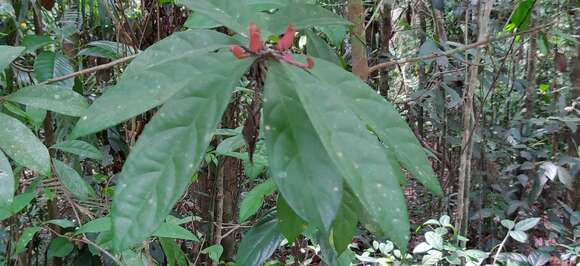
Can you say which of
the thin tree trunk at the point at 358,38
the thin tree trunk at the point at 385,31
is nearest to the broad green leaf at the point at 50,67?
the thin tree trunk at the point at 358,38

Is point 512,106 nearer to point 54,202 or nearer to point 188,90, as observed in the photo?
point 54,202

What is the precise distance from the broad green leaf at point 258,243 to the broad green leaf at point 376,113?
1.38 feet

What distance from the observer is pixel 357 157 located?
1.23ft

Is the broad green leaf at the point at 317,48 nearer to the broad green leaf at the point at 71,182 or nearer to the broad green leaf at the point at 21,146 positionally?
the broad green leaf at the point at 21,146

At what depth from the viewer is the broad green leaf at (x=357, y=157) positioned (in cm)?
36

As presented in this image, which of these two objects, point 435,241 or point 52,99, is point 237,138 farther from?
point 435,241

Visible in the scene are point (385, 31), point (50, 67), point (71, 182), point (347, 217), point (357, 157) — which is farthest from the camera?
point (385, 31)

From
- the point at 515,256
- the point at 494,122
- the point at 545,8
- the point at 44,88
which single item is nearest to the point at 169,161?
the point at 44,88

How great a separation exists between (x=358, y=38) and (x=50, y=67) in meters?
0.77

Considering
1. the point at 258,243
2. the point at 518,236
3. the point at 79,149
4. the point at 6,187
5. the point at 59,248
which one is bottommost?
the point at 518,236

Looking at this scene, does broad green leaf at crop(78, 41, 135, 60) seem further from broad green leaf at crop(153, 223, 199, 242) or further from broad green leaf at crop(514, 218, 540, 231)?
→ broad green leaf at crop(514, 218, 540, 231)

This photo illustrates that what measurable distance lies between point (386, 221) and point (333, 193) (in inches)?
1.9

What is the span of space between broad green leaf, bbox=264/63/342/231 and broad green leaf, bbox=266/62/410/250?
1 cm

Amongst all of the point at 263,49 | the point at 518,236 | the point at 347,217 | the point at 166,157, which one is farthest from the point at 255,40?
the point at 518,236
